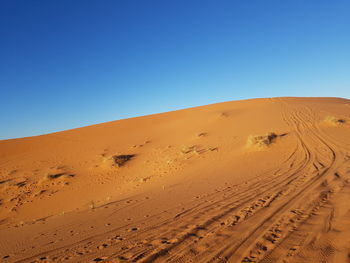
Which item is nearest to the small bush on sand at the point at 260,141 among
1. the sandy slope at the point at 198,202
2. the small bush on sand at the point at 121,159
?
the sandy slope at the point at 198,202

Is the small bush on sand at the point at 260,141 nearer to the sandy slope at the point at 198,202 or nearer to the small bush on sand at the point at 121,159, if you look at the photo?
the sandy slope at the point at 198,202

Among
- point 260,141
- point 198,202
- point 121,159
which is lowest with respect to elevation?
point 198,202

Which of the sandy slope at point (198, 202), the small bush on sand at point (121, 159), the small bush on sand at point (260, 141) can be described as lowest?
the sandy slope at point (198, 202)

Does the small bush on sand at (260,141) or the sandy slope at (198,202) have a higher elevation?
the small bush on sand at (260,141)

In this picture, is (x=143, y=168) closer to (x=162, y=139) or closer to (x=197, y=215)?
(x=162, y=139)

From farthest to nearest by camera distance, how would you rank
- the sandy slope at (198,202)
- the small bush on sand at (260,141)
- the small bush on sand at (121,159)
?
the small bush on sand at (121,159)
the small bush on sand at (260,141)
the sandy slope at (198,202)

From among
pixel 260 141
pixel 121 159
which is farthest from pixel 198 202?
pixel 121 159

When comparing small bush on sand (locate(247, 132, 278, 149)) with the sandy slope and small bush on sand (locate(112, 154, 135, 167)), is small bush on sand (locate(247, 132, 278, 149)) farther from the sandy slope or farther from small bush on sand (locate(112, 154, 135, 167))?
small bush on sand (locate(112, 154, 135, 167))

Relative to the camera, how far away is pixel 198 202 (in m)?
5.93

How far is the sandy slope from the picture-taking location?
3.45 metres

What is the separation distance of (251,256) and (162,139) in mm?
16521

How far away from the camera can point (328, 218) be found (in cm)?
396

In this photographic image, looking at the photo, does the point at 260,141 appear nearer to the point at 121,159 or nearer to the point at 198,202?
the point at 198,202

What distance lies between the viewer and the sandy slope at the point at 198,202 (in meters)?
3.45
